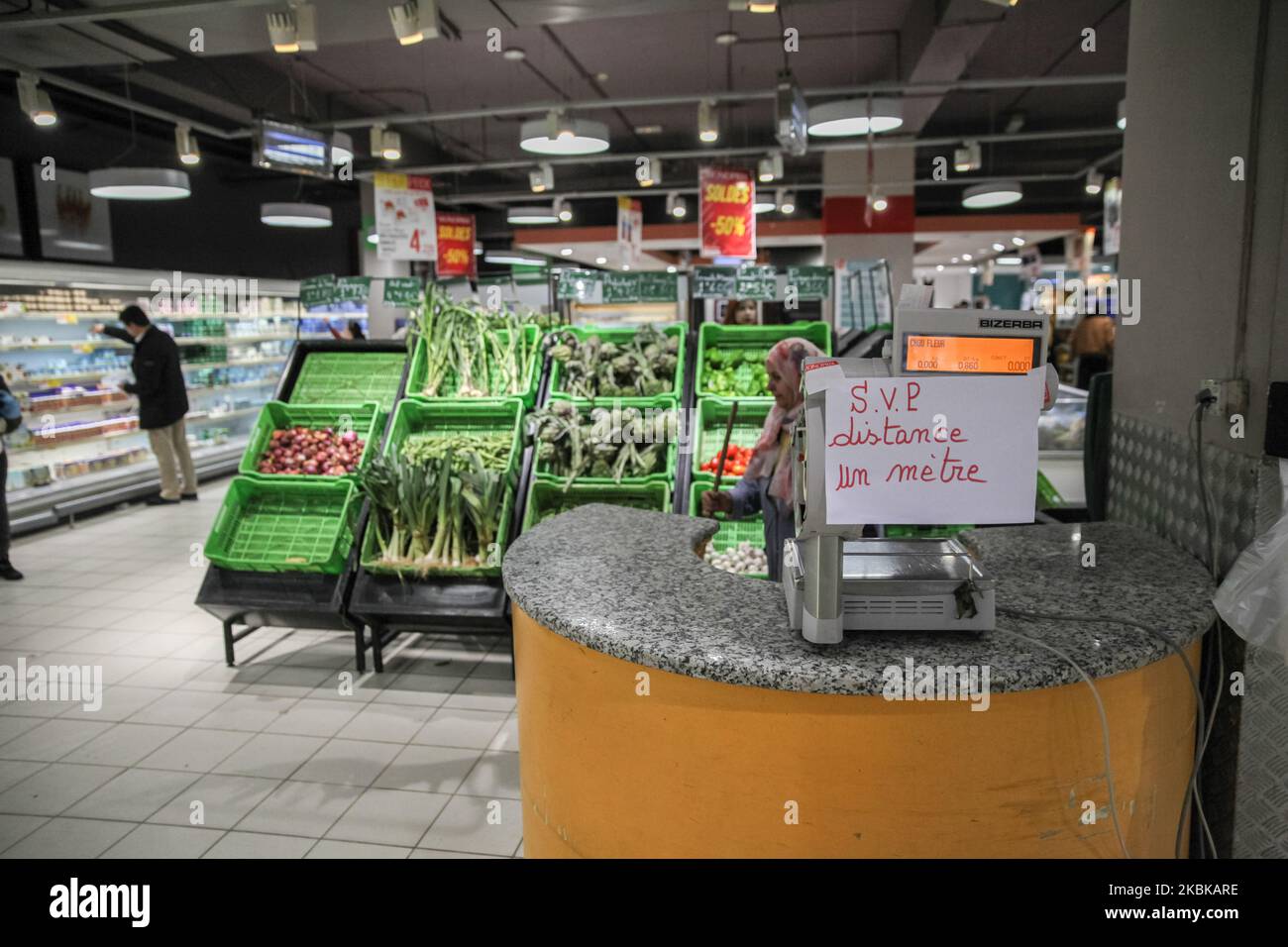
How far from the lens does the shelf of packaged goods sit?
8.56 meters

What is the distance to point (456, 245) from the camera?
1284cm

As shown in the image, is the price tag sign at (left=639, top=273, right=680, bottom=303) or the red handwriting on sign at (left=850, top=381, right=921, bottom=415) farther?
the price tag sign at (left=639, top=273, right=680, bottom=303)

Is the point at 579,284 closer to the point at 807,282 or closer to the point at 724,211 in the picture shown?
the point at 807,282

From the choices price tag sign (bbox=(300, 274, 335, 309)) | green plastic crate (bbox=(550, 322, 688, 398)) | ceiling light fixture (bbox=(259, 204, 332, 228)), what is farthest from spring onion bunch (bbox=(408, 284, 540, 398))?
ceiling light fixture (bbox=(259, 204, 332, 228))

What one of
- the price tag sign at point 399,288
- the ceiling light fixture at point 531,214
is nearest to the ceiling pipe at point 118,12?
the price tag sign at point 399,288

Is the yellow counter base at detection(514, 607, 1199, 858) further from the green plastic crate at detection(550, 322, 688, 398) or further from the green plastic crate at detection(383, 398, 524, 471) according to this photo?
the green plastic crate at detection(550, 322, 688, 398)

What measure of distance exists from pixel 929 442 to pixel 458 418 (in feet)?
14.6

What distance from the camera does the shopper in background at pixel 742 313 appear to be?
22.5 feet

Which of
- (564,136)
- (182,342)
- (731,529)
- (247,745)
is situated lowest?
(247,745)

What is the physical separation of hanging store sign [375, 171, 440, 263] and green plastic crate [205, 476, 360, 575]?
5.36 metres

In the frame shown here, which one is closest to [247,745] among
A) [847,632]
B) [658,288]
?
Result: [847,632]

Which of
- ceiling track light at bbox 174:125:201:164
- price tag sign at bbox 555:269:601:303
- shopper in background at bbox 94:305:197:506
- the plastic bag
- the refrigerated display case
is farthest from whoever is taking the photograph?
shopper in background at bbox 94:305:197:506

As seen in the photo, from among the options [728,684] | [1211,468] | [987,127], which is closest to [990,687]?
[728,684]
